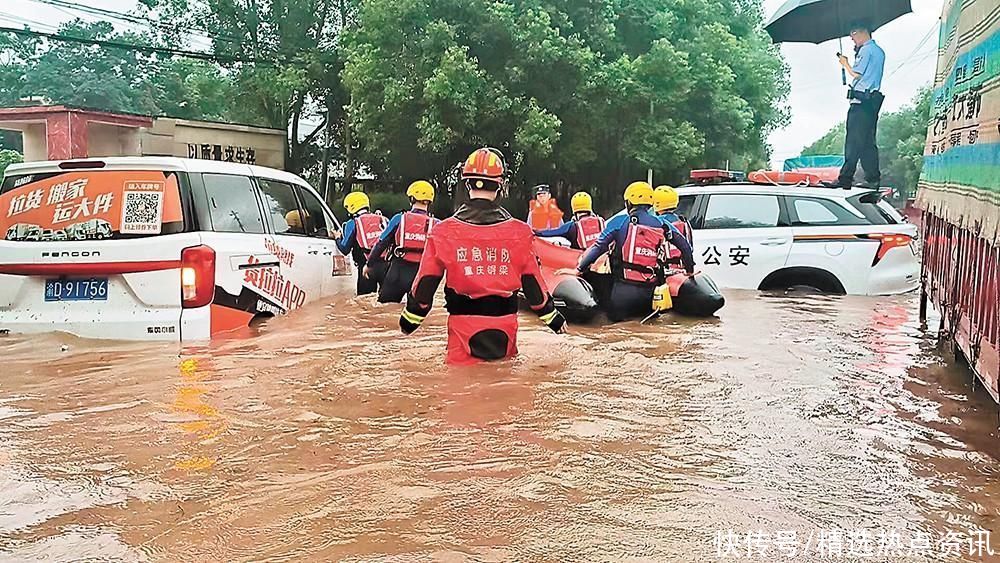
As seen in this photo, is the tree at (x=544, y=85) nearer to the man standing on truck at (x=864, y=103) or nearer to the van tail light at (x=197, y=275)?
the man standing on truck at (x=864, y=103)

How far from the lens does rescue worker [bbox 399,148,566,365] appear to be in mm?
5370

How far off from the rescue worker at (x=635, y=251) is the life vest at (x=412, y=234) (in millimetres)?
1486

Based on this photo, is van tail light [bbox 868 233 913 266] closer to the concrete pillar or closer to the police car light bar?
the police car light bar

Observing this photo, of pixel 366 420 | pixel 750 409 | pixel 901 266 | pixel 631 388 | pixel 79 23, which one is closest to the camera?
pixel 366 420

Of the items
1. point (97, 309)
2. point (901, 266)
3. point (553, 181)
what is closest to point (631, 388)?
point (97, 309)

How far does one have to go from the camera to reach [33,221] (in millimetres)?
6133

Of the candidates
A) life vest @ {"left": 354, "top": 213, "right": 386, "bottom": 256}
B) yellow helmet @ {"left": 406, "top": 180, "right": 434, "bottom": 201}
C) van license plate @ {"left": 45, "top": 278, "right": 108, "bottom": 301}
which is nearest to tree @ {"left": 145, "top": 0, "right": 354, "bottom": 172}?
life vest @ {"left": 354, "top": 213, "right": 386, "bottom": 256}

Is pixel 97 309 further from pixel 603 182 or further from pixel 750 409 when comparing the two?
pixel 603 182

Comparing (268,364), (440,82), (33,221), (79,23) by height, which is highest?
(79,23)

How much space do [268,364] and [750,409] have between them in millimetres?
3049

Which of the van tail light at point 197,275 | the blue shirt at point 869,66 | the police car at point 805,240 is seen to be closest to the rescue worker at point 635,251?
the police car at point 805,240

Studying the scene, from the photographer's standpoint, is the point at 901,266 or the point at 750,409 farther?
the point at 901,266

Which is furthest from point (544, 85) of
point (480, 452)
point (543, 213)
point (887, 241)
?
point (480, 452)

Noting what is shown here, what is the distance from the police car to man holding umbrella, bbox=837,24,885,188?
2.19m
